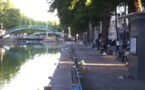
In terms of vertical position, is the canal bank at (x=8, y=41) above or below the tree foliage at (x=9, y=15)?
below

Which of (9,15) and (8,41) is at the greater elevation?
(9,15)

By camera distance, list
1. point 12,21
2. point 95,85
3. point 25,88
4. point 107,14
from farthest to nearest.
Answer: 1. point 12,21
2. point 107,14
3. point 25,88
4. point 95,85

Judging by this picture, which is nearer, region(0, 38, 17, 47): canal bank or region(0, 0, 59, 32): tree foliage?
region(0, 0, 59, 32): tree foliage

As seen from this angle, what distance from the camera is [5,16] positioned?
488 ft

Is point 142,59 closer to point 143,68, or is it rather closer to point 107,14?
point 143,68

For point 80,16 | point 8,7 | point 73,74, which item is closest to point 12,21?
point 8,7

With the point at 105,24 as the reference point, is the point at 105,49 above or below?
below

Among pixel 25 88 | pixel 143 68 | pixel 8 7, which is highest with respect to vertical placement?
pixel 8 7

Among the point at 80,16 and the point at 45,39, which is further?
the point at 45,39

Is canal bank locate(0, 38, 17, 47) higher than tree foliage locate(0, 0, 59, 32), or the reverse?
tree foliage locate(0, 0, 59, 32)

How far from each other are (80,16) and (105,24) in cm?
557

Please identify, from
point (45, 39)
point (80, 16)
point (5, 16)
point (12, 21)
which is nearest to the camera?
point (80, 16)

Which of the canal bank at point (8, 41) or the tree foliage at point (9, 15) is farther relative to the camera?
the canal bank at point (8, 41)

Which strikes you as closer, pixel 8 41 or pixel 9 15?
pixel 9 15
